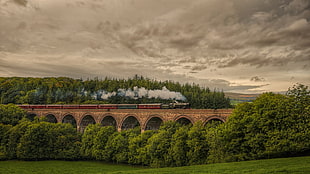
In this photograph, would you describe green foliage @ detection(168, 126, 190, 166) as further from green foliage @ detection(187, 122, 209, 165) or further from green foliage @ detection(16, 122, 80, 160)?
green foliage @ detection(16, 122, 80, 160)

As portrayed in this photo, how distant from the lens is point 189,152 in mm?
27266

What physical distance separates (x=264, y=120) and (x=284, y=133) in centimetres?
206

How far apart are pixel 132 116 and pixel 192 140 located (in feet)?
59.5

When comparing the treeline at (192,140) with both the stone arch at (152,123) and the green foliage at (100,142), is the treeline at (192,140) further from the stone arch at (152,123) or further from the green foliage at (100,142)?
the stone arch at (152,123)

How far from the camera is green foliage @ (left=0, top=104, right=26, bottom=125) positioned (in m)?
50.5

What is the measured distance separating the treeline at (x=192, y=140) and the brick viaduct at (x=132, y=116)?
191cm

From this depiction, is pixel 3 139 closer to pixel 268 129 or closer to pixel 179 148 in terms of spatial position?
pixel 179 148

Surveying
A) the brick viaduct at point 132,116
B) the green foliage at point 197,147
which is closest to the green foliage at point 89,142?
the brick viaduct at point 132,116

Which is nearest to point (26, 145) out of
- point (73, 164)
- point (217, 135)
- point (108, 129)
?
point (73, 164)

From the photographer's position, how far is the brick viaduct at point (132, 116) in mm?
32719

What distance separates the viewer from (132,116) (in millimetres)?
43281

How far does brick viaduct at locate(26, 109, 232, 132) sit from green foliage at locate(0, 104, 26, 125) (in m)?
4.90

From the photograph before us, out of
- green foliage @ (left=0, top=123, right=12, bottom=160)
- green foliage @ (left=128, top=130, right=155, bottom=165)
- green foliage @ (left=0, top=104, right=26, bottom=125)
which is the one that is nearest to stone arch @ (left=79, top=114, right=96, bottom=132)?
green foliage @ (left=0, top=123, right=12, bottom=160)

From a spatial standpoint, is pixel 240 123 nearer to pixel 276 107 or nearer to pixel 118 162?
pixel 276 107
